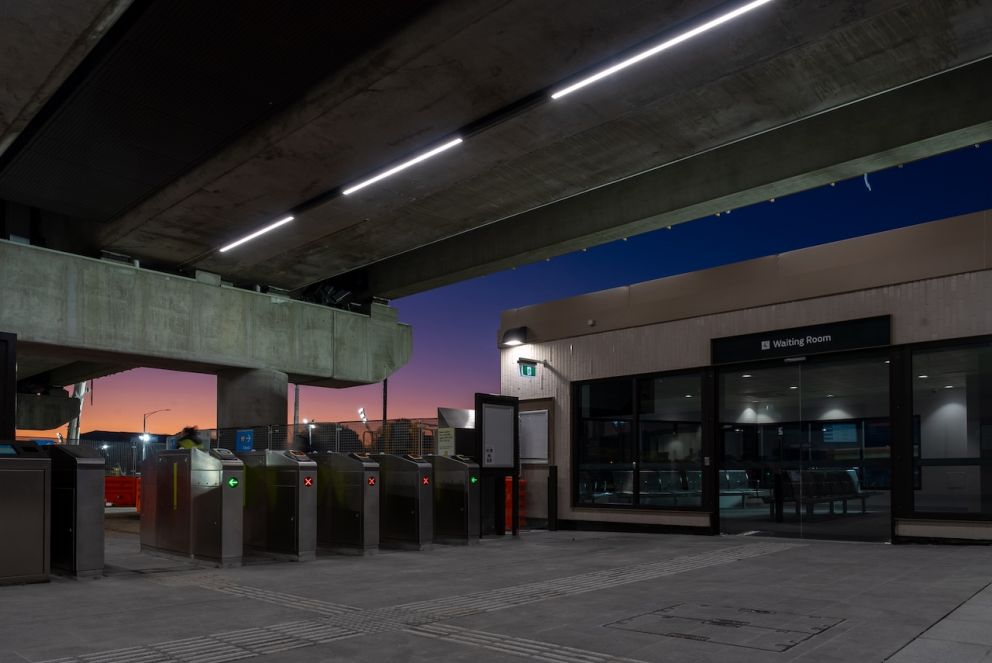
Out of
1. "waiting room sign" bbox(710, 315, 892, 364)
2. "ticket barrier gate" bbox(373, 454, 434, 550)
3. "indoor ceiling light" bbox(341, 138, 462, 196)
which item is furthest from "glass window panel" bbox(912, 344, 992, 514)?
"indoor ceiling light" bbox(341, 138, 462, 196)

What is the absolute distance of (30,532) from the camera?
27.3 ft

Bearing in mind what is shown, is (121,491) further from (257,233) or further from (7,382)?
(7,382)

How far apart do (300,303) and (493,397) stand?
19.2ft

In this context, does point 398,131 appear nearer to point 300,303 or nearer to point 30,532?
point 30,532

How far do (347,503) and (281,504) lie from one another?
1.09 m

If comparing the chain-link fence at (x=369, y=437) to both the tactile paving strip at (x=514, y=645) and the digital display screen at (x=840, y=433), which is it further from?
the tactile paving strip at (x=514, y=645)

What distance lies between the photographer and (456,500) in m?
13.2

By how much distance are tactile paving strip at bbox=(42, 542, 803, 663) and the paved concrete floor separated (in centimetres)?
2

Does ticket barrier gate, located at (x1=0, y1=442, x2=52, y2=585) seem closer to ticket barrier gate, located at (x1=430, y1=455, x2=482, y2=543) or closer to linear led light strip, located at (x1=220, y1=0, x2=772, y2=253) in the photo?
linear led light strip, located at (x1=220, y1=0, x2=772, y2=253)

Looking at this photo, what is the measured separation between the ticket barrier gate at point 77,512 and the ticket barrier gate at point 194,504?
1.42 meters

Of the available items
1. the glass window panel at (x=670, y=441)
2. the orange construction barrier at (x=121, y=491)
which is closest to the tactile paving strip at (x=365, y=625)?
the glass window panel at (x=670, y=441)

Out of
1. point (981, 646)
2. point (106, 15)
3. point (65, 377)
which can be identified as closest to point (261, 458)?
point (106, 15)

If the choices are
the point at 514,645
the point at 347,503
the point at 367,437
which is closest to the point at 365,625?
the point at 514,645

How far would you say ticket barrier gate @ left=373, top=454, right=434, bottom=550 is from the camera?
12145 millimetres
